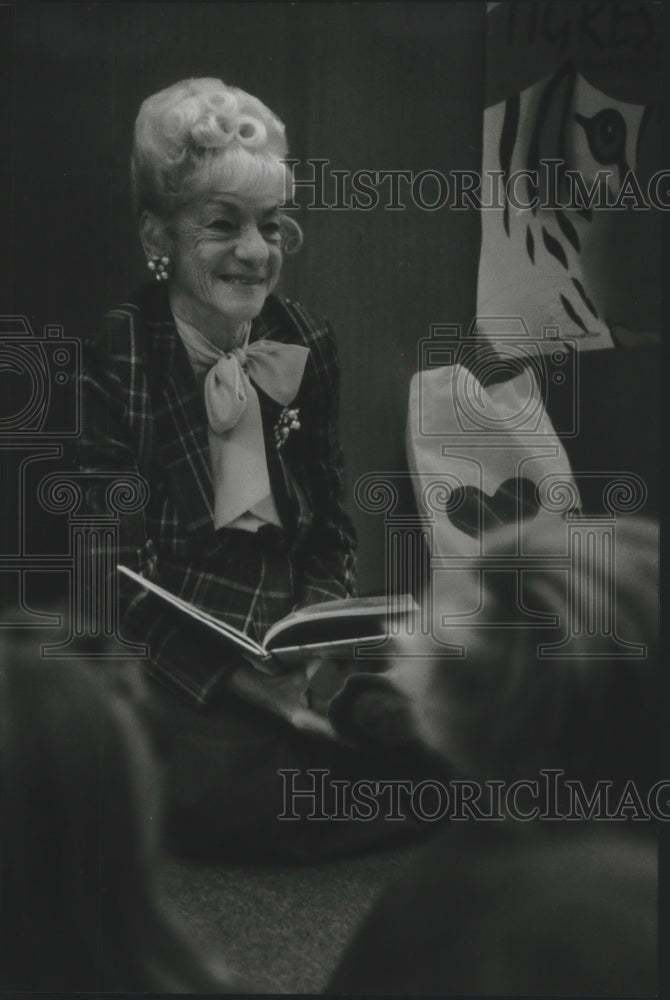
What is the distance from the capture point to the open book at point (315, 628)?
17.4 ft

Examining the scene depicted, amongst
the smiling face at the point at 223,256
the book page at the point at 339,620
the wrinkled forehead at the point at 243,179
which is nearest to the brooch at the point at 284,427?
the smiling face at the point at 223,256

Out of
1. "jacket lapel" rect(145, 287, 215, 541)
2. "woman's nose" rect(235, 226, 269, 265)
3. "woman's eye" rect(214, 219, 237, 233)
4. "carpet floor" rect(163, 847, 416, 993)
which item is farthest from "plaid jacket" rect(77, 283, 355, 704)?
"carpet floor" rect(163, 847, 416, 993)

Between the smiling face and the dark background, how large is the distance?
0.11 m

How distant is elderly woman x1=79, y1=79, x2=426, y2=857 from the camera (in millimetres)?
5320

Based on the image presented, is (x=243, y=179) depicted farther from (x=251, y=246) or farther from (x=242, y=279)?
(x=242, y=279)

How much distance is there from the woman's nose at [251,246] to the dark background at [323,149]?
115 millimetres

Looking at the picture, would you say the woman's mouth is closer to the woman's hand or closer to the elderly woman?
the elderly woman

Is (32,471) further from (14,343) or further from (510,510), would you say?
(510,510)

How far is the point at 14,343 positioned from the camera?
17.6ft

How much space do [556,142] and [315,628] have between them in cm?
186

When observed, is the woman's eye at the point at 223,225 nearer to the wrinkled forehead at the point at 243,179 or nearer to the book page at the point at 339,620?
the wrinkled forehead at the point at 243,179

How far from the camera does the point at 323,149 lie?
5.34 metres

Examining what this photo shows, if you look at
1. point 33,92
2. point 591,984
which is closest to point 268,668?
point 591,984

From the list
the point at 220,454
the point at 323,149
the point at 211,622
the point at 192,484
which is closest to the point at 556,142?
the point at 323,149
